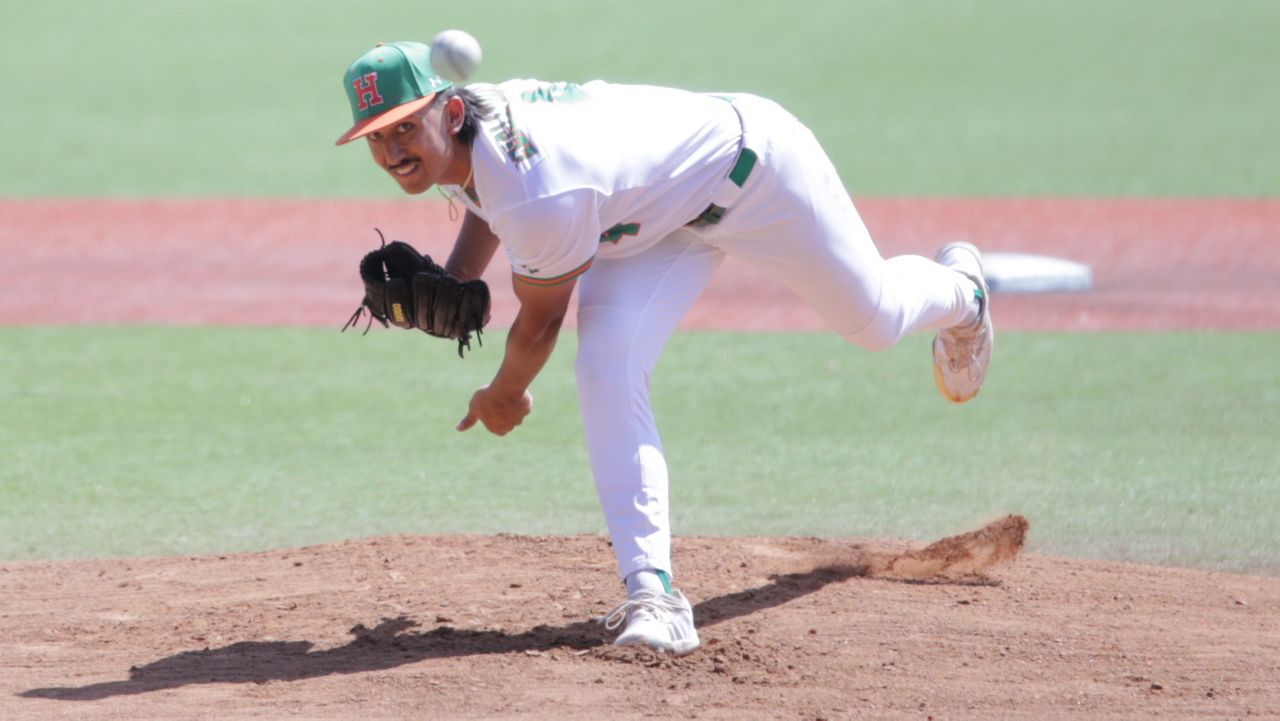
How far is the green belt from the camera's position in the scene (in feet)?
12.0

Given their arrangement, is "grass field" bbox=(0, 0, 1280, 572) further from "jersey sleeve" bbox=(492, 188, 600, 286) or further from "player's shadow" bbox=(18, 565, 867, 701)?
"jersey sleeve" bbox=(492, 188, 600, 286)

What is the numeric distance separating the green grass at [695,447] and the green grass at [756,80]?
553 centimetres

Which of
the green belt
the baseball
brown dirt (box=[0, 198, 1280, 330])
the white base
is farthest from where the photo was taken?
the white base

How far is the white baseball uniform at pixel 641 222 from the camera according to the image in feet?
11.0

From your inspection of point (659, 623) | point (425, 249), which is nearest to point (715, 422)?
point (659, 623)

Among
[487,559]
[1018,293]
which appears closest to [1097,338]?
[1018,293]

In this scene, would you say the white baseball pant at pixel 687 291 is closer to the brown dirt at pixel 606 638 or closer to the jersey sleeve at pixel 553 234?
the jersey sleeve at pixel 553 234

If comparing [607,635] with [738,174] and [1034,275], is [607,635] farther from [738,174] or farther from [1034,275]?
[1034,275]

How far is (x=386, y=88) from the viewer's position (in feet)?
10.9

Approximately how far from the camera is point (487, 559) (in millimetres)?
4531

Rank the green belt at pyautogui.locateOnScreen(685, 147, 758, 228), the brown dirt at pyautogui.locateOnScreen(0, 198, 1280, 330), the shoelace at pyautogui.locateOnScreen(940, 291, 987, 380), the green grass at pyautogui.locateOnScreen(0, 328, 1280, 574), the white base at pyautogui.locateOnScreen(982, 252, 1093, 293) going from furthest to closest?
the white base at pyautogui.locateOnScreen(982, 252, 1093, 293), the brown dirt at pyautogui.locateOnScreen(0, 198, 1280, 330), the green grass at pyautogui.locateOnScreen(0, 328, 1280, 574), the shoelace at pyautogui.locateOnScreen(940, 291, 987, 380), the green belt at pyautogui.locateOnScreen(685, 147, 758, 228)

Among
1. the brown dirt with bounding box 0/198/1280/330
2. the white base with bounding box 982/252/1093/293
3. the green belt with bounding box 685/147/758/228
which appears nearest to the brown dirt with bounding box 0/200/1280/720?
the green belt with bounding box 685/147/758/228

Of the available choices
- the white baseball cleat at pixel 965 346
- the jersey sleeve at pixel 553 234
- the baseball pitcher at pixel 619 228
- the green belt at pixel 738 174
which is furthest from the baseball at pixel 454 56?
the white baseball cleat at pixel 965 346

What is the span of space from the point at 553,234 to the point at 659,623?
3.08 feet
